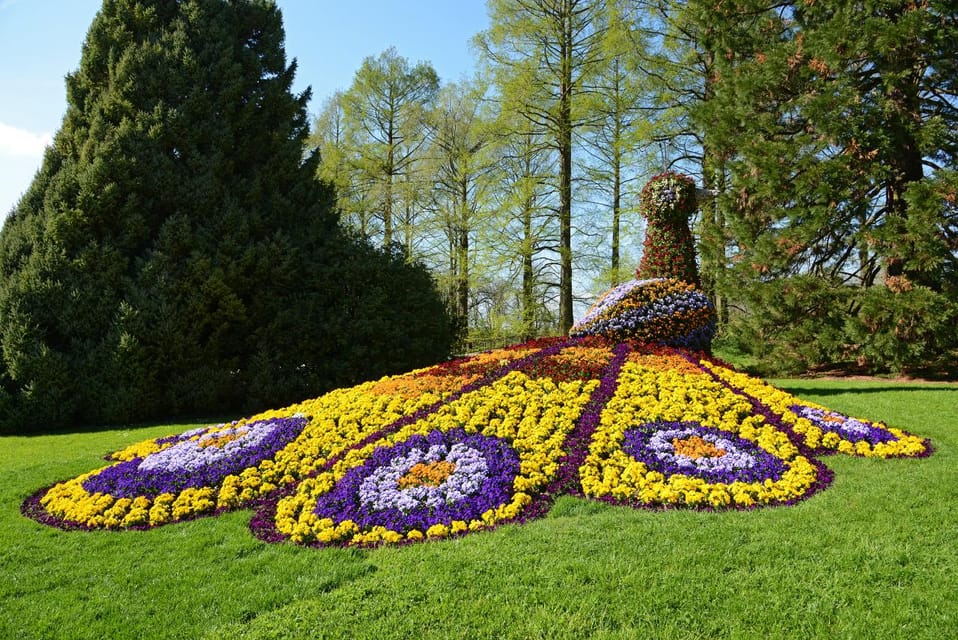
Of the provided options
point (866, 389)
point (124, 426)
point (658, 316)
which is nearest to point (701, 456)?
point (658, 316)

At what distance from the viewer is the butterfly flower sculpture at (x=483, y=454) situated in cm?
464

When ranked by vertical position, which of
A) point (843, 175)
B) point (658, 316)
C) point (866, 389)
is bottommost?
point (866, 389)

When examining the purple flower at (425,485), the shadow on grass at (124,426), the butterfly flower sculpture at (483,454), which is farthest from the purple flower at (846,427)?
the shadow on grass at (124,426)

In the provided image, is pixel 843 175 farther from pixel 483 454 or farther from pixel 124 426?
pixel 124 426

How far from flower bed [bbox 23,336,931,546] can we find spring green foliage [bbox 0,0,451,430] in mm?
3013

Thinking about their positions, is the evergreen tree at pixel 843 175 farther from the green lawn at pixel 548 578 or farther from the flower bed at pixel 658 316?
the green lawn at pixel 548 578

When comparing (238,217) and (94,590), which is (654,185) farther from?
(94,590)

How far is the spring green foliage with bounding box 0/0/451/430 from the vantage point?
9.57 meters

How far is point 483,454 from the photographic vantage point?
5414 mm

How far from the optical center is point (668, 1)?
59.7 ft

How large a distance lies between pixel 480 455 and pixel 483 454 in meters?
0.03

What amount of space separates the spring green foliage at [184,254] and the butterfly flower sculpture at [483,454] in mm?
2912

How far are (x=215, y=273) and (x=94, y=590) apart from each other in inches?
283

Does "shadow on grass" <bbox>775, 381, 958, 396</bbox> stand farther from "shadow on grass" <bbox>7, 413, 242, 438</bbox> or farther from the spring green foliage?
"shadow on grass" <bbox>7, 413, 242, 438</bbox>
